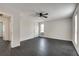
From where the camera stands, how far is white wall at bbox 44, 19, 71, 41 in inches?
273

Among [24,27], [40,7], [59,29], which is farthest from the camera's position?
[59,29]

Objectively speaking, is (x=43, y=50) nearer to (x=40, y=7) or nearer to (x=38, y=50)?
(x=38, y=50)

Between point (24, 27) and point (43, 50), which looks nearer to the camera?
point (43, 50)

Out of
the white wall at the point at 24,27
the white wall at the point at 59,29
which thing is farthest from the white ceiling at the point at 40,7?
the white wall at the point at 59,29

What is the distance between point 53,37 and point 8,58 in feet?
23.0

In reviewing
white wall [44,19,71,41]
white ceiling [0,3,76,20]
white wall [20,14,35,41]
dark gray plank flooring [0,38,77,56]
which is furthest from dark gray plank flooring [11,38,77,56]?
white wall [44,19,71,41]

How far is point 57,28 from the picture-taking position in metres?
7.71

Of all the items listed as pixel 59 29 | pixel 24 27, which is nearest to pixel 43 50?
pixel 24 27

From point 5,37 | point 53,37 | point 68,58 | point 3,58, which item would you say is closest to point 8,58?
point 3,58

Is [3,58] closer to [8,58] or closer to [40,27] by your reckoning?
[8,58]

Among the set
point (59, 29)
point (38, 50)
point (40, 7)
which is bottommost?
point (38, 50)

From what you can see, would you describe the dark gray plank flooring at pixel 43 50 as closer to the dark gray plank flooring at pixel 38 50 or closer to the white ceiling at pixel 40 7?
the dark gray plank flooring at pixel 38 50

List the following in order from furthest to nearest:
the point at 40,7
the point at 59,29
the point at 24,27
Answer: the point at 59,29 < the point at 24,27 < the point at 40,7

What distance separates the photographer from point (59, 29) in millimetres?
7555
